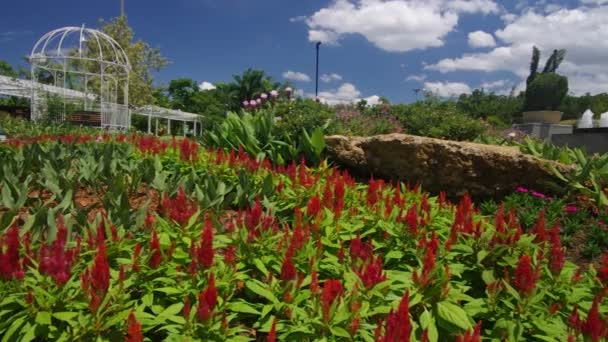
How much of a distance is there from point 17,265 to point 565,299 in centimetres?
266

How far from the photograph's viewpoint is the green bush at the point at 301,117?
7676mm

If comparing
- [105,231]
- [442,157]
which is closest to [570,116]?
[442,157]

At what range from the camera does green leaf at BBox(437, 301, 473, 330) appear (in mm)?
2012

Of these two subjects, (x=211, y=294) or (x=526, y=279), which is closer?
(x=211, y=294)

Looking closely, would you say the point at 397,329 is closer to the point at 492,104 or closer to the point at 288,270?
the point at 288,270

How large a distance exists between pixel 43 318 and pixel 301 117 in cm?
638

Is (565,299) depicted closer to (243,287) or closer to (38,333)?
(243,287)

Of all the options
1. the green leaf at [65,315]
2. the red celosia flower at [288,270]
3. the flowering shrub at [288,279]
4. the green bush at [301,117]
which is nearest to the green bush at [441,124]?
the green bush at [301,117]

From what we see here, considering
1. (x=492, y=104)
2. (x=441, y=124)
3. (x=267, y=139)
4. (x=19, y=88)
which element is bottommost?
(x=267, y=139)

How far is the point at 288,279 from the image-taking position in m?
2.12

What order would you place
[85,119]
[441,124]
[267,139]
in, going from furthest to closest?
[85,119]
[441,124]
[267,139]

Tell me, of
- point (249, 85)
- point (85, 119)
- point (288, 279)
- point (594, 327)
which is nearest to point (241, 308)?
point (288, 279)

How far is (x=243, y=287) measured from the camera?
8.05ft

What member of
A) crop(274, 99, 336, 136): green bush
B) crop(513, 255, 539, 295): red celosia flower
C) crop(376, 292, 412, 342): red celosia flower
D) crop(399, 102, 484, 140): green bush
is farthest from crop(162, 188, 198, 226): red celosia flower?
crop(399, 102, 484, 140): green bush
